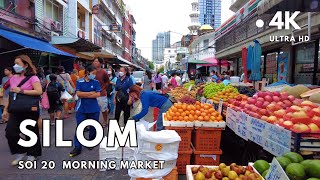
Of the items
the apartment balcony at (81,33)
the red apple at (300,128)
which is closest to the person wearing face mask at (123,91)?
the red apple at (300,128)

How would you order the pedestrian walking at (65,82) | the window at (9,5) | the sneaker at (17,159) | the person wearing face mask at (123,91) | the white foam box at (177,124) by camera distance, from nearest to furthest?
the white foam box at (177,124) → the sneaker at (17,159) → the person wearing face mask at (123,91) → the pedestrian walking at (65,82) → the window at (9,5)

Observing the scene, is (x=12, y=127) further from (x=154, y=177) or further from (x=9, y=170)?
(x=154, y=177)

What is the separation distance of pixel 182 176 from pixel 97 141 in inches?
76.5

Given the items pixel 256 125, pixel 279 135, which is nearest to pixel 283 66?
pixel 256 125

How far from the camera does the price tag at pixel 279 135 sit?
336 cm

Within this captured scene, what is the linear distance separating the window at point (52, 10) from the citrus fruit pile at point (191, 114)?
50.1ft

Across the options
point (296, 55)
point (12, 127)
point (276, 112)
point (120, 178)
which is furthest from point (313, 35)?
point (12, 127)

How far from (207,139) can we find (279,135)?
5.51 feet

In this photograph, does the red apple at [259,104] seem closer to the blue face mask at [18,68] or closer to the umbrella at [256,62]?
the blue face mask at [18,68]

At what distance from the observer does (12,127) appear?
516cm

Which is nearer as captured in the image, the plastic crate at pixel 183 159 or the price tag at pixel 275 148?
the price tag at pixel 275 148

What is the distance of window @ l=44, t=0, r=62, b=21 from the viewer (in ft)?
59.6

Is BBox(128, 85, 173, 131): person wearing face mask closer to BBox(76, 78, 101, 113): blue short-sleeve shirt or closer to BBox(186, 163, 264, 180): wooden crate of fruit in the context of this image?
BBox(76, 78, 101, 113): blue short-sleeve shirt

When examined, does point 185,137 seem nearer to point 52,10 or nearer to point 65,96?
point 65,96
